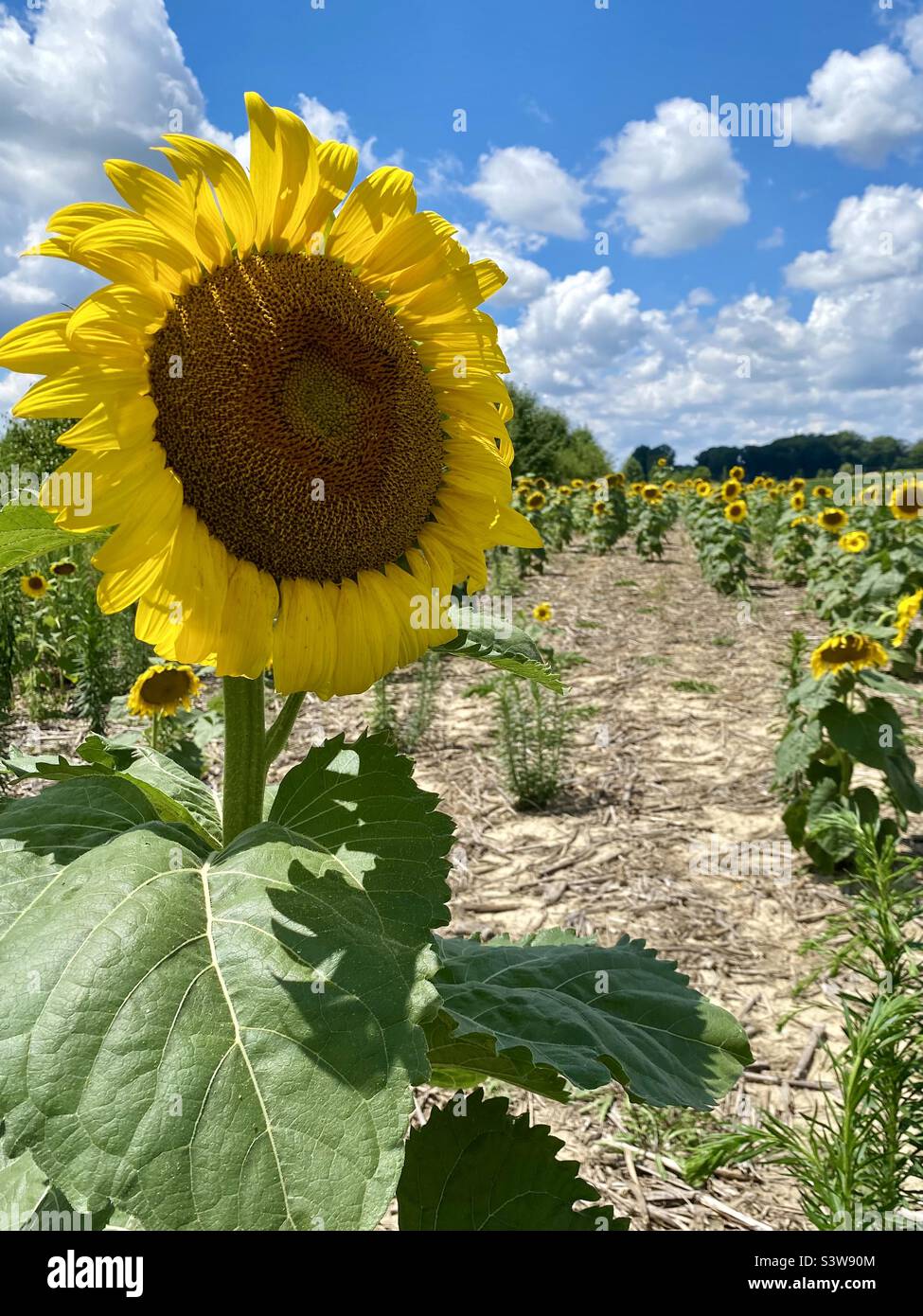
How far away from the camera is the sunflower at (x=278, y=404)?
125 cm

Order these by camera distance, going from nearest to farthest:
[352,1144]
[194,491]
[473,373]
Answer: [352,1144]
[194,491]
[473,373]

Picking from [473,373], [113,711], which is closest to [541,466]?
[113,711]

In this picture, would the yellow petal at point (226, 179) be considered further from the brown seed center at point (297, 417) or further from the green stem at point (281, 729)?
the green stem at point (281, 729)

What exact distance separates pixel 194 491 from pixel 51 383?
0.23 metres

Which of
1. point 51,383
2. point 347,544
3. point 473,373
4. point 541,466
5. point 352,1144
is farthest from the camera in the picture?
point 541,466

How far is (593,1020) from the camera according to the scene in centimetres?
160

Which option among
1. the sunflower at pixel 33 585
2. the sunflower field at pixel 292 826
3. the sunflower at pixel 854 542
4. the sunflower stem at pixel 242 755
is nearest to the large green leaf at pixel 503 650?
the sunflower field at pixel 292 826

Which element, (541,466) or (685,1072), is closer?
(685,1072)

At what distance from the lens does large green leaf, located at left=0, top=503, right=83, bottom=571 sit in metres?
1.23

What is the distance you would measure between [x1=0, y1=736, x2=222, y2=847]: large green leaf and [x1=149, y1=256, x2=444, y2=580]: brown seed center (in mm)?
439

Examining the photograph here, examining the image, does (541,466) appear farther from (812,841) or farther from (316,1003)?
(316,1003)

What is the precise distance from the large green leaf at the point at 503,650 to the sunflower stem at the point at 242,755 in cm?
31

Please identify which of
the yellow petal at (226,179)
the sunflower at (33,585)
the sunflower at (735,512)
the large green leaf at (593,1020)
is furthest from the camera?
the sunflower at (735,512)

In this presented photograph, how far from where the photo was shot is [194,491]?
1328mm
